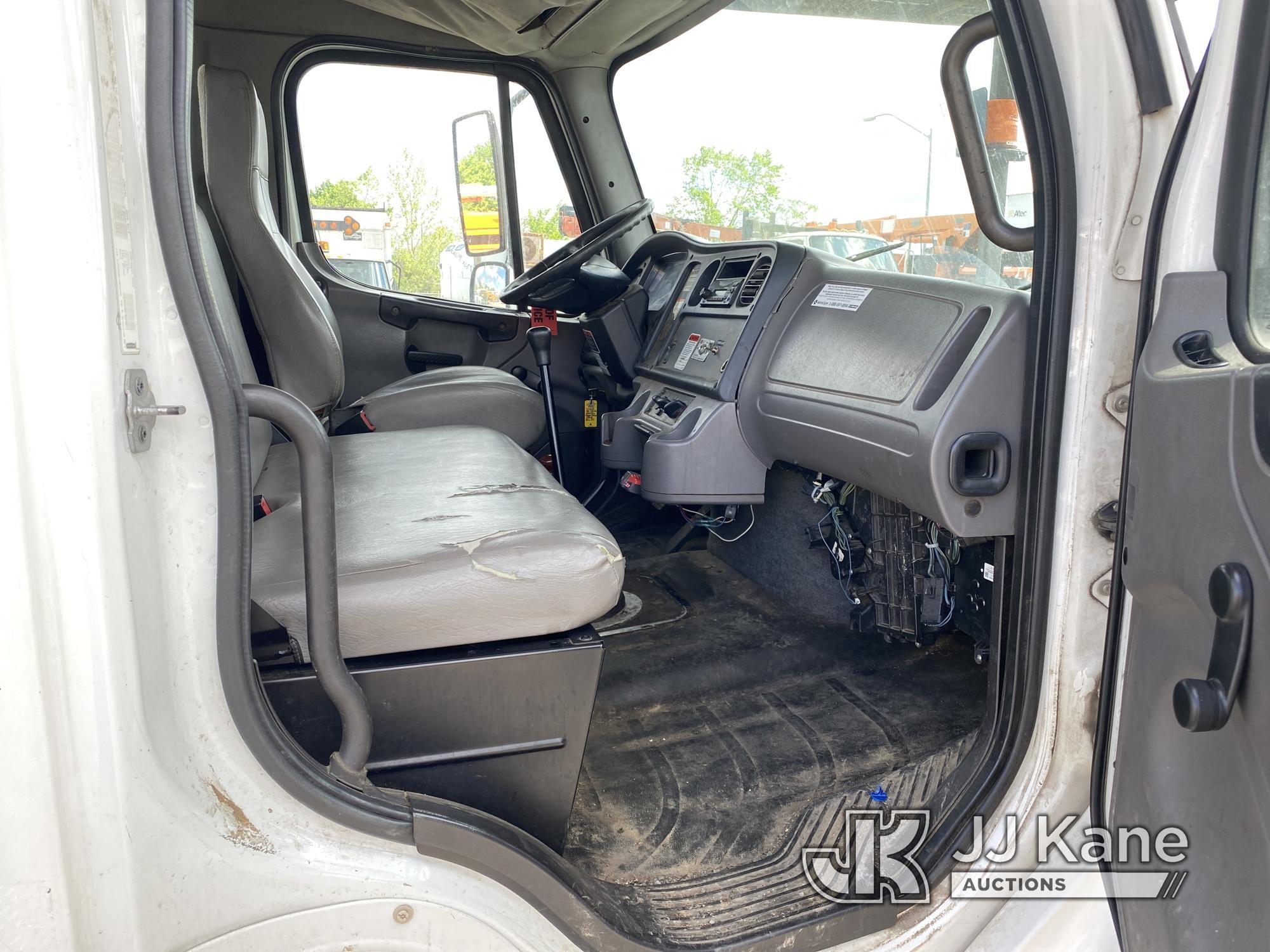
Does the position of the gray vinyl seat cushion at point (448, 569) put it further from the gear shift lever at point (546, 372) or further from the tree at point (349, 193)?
the tree at point (349, 193)

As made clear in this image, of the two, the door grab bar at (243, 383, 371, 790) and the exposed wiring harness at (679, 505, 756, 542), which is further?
the exposed wiring harness at (679, 505, 756, 542)

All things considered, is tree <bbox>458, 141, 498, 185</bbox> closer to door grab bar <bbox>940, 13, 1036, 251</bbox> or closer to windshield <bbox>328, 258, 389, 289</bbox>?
windshield <bbox>328, 258, 389, 289</bbox>

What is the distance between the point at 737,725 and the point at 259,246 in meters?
1.48

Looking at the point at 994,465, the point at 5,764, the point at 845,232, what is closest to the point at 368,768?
the point at 5,764

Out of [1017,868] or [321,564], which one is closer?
[321,564]

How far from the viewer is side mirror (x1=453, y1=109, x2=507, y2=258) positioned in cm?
310

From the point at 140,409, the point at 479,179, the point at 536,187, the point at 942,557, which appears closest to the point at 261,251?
the point at 479,179

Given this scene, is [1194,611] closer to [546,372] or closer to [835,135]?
[835,135]

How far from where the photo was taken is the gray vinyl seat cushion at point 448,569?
39.8 inches

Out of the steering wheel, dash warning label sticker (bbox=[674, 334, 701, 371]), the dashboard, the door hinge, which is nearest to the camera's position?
the door hinge

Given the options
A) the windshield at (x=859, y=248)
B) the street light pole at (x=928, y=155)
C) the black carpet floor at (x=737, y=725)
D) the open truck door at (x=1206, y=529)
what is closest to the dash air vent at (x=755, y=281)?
the windshield at (x=859, y=248)

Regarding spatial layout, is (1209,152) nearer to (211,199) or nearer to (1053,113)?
(1053,113)

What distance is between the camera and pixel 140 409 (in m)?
0.67

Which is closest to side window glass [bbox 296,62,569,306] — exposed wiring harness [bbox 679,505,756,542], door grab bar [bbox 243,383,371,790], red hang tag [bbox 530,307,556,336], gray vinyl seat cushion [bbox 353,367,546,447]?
red hang tag [bbox 530,307,556,336]
